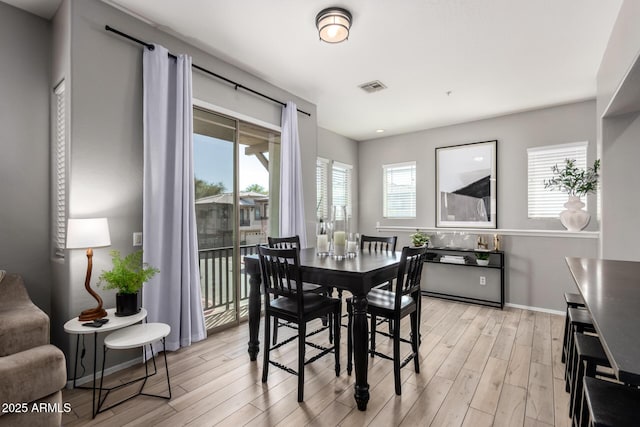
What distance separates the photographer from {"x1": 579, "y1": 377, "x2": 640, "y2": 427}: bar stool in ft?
3.28

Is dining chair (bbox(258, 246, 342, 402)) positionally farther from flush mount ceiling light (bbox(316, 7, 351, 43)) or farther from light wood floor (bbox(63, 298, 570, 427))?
flush mount ceiling light (bbox(316, 7, 351, 43))

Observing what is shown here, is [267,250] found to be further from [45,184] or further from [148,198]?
[45,184]

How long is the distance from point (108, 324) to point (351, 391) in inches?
68.5

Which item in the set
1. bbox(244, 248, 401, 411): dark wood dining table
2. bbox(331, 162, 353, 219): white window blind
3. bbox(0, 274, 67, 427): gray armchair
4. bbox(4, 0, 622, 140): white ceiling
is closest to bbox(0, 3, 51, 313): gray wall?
bbox(4, 0, 622, 140): white ceiling

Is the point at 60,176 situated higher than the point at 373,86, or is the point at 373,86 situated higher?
the point at 373,86

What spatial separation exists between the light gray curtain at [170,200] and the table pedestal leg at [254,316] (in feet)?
1.95

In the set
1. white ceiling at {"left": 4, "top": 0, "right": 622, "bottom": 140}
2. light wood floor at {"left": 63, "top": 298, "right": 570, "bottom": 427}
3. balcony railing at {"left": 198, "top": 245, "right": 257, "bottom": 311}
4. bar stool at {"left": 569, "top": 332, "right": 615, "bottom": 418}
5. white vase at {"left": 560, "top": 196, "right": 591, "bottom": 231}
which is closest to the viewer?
bar stool at {"left": 569, "top": 332, "right": 615, "bottom": 418}

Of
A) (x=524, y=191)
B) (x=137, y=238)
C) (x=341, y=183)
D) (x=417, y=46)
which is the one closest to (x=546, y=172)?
(x=524, y=191)

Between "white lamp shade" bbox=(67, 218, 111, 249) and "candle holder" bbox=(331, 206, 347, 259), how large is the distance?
1.73 meters

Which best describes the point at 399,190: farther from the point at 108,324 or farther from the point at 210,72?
the point at 108,324

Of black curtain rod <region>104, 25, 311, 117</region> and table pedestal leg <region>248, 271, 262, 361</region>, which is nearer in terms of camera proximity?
black curtain rod <region>104, 25, 311, 117</region>

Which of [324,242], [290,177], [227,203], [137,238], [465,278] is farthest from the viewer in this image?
[465,278]

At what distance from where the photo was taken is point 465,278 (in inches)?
191

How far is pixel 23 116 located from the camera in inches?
99.2
